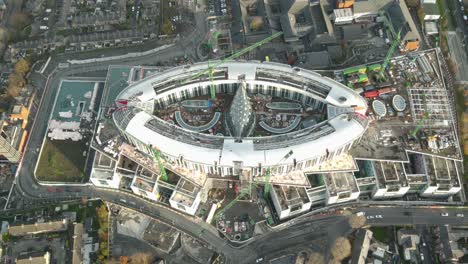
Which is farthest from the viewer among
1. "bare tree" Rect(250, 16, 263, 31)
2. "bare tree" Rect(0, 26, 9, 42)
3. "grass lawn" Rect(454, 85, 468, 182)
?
"bare tree" Rect(250, 16, 263, 31)

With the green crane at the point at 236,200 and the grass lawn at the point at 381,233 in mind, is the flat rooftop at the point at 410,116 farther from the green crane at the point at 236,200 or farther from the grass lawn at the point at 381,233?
the green crane at the point at 236,200

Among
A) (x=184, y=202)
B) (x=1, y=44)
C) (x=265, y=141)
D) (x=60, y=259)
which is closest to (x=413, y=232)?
(x=265, y=141)

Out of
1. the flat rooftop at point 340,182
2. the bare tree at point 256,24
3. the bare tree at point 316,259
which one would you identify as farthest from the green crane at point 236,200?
the bare tree at point 256,24

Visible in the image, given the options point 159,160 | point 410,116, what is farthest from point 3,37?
point 410,116

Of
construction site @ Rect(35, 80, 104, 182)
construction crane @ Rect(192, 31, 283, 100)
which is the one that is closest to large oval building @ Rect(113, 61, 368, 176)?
construction crane @ Rect(192, 31, 283, 100)

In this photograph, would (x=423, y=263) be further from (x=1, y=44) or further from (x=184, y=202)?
(x=1, y=44)

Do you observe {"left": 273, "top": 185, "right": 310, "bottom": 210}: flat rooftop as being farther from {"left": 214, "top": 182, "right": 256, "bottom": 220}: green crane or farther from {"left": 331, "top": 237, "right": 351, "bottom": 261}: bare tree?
{"left": 331, "top": 237, "right": 351, "bottom": 261}: bare tree

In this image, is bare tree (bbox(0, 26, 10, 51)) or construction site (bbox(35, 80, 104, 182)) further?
bare tree (bbox(0, 26, 10, 51))
